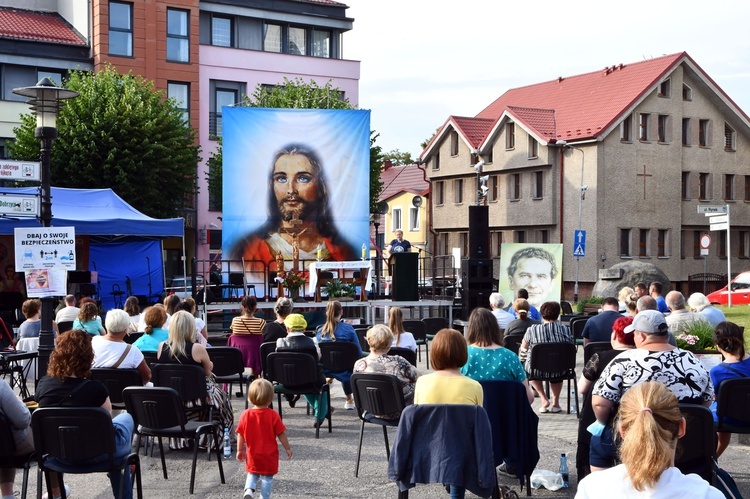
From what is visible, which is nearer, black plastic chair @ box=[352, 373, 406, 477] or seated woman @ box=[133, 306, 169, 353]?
black plastic chair @ box=[352, 373, 406, 477]

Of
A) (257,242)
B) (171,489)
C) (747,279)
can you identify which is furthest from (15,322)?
(747,279)

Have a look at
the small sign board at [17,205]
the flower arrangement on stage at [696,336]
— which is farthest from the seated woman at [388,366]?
the small sign board at [17,205]

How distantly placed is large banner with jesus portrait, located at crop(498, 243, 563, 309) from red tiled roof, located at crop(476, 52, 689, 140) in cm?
1886

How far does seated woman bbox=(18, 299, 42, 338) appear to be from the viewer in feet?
42.5

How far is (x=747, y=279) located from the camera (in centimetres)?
3147

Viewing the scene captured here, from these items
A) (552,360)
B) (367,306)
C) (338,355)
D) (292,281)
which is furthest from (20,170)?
(367,306)

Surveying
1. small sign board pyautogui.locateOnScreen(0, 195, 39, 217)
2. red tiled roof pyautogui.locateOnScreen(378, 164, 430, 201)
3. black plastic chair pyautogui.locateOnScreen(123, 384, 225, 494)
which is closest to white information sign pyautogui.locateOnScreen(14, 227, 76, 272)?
small sign board pyautogui.locateOnScreen(0, 195, 39, 217)

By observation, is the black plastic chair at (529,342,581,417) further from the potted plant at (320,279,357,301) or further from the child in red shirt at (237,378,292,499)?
the potted plant at (320,279,357,301)

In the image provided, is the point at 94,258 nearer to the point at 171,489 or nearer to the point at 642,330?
the point at 171,489

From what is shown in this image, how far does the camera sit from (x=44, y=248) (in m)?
11.8

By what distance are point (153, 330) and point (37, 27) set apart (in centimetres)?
3593

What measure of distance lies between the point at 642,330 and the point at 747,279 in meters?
27.7

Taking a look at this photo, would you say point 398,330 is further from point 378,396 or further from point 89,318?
point 89,318

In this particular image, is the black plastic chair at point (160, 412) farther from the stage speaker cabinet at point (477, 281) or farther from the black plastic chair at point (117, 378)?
the stage speaker cabinet at point (477, 281)
